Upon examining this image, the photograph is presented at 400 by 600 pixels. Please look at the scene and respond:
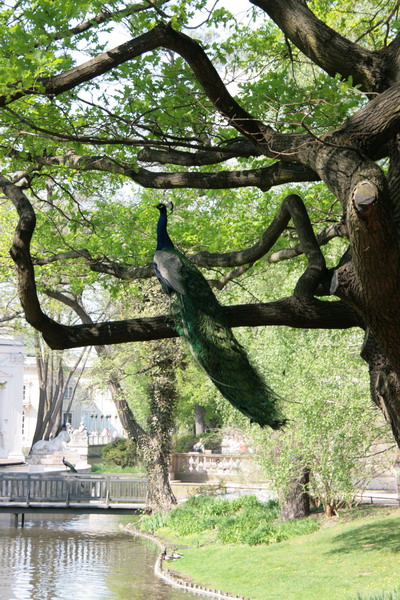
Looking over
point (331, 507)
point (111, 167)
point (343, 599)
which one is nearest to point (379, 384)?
point (111, 167)

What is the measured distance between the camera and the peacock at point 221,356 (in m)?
6.96

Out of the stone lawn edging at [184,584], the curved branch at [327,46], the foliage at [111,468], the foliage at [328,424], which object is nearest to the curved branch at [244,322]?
the curved branch at [327,46]

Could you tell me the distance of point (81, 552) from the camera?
20156 mm

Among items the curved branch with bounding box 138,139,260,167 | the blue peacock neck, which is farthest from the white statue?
the curved branch with bounding box 138,139,260,167

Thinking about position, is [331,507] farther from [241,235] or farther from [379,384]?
[379,384]

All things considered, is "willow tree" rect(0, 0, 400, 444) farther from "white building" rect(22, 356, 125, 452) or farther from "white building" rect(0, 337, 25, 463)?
"white building" rect(22, 356, 125, 452)

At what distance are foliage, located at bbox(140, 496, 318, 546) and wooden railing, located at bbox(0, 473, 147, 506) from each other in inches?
50.8

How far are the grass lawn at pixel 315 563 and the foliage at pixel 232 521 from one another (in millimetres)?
335

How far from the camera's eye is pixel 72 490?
24.1m

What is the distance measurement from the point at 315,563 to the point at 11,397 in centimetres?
3212

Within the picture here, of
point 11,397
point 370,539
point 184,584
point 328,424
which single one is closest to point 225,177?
point 328,424

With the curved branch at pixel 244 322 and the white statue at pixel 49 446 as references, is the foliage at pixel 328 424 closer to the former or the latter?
the curved branch at pixel 244 322

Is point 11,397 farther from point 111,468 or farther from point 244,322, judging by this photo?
point 244,322

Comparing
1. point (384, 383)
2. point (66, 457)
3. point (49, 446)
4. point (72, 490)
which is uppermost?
point (49, 446)
